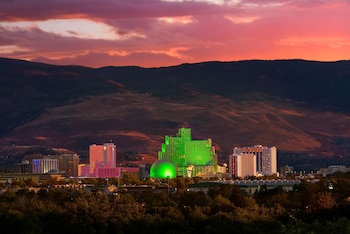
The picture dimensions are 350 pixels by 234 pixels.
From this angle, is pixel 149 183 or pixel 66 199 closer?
pixel 66 199

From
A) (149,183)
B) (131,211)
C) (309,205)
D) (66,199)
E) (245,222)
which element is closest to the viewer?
(245,222)

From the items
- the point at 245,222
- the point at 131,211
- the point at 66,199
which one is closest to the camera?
the point at 245,222

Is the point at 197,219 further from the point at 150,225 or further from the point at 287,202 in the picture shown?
the point at 287,202

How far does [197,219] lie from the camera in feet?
287

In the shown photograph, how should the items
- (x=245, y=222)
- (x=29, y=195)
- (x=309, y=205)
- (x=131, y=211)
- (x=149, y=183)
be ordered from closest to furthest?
(x=245, y=222)
(x=131, y=211)
(x=309, y=205)
(x=29, y=195)
(x=149, y=183)

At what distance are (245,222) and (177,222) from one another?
4297mm

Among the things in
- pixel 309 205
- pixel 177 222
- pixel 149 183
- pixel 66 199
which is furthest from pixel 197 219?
pixel 149 183

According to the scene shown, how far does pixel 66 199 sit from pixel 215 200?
12501 mm

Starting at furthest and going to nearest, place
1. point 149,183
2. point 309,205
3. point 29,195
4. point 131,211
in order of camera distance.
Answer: point 149,183 < point 29,195 < point 309,205 < point 131,211

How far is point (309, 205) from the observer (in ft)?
329

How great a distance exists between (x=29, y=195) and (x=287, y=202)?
27.2 meters

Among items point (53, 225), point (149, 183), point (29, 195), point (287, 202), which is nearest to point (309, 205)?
point (287, 202)

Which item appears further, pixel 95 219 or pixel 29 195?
pixel 29 195

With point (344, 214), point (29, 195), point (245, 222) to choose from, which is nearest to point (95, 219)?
point (245, 222)
